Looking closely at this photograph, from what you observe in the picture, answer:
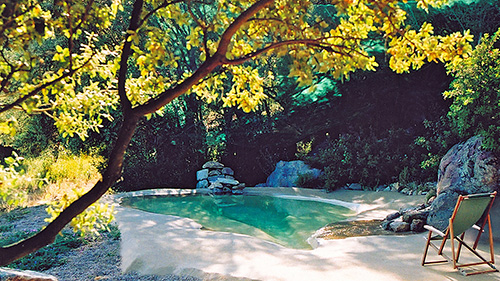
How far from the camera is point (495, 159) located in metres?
5.82

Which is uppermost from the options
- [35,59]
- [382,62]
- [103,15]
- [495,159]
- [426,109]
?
[382,62]

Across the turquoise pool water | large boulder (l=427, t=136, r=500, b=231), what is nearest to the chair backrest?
large boulder (l=427, t=136, r=500, b=231)

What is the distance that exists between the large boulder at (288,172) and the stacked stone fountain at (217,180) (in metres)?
1.43

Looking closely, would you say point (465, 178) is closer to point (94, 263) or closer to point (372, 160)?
point (372, 160)

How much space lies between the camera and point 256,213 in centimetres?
901

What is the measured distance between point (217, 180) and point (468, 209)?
797 centimetres

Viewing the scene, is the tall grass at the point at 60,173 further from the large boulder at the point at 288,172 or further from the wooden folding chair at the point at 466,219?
the wooden folding chair at the point at 466,219

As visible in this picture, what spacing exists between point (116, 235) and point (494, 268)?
15.2 ft

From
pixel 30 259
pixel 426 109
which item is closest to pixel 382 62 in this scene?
pixel 426 109

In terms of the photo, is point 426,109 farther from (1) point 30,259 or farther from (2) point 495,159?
(1) point 30,259

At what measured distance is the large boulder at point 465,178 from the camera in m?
5.74

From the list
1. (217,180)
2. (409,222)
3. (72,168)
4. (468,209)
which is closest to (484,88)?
(409,222)

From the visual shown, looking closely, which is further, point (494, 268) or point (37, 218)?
point (37, 218)

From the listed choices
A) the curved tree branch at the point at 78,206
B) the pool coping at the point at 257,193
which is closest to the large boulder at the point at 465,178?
the pool coping at the point at 257,193
